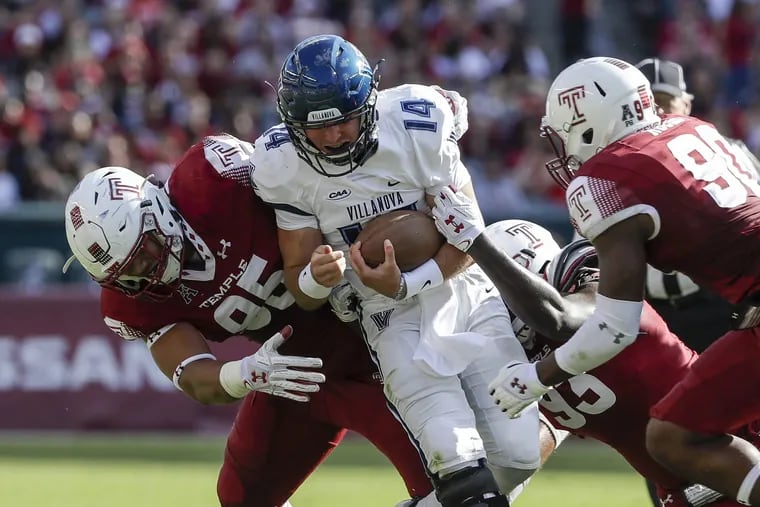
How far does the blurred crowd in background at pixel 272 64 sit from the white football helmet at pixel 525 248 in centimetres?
626

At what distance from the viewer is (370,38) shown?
14000 millimetres

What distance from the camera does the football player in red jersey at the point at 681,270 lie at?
4.42m

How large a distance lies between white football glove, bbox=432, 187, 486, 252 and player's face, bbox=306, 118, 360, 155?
38cm

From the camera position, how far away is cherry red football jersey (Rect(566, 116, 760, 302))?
4422mm

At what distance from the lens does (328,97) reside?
15.5ft

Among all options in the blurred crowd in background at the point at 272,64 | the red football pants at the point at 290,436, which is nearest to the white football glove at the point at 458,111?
the red football pants at the point at 290,436

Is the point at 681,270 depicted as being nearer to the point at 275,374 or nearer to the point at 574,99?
the point at 574,99

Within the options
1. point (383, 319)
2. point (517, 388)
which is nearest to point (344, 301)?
point (383, 319)

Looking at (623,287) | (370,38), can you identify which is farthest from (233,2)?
(623,287)

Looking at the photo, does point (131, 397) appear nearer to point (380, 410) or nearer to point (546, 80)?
point (380, 410)

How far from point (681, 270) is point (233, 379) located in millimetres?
1610

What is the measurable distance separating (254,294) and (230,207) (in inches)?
14.1

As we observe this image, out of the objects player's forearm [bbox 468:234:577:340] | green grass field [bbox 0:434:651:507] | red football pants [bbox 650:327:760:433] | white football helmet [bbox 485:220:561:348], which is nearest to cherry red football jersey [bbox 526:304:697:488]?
white football helmet [bbox 485:220:561:348]

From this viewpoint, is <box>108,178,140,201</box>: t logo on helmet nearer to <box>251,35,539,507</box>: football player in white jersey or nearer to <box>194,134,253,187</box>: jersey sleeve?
<box>194,134,253,187</box>: jersey sleeve
